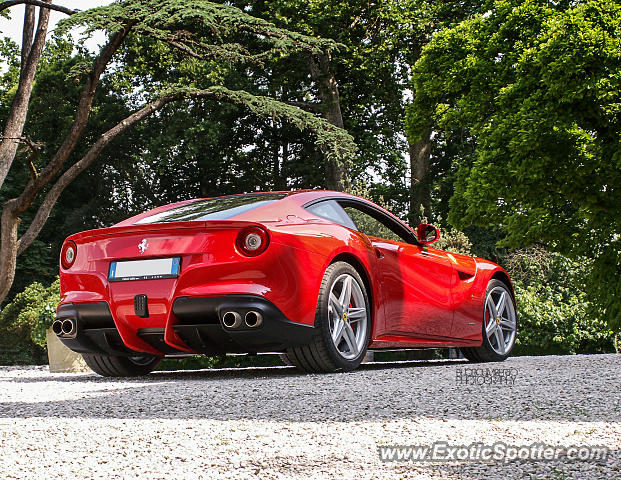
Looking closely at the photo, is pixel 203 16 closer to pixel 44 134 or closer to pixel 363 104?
pixel 363 104

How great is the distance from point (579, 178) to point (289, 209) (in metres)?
14.3

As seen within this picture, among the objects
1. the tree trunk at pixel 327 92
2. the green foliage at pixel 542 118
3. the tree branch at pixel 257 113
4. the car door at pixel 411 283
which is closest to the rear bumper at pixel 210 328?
the car door at pixel 411 283

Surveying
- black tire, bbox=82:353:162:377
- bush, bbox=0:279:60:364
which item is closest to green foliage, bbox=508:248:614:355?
bush, bbox=0:279:60:364

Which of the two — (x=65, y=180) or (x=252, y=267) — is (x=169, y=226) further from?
(x=65, y=180)

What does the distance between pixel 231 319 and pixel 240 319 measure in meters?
0.06

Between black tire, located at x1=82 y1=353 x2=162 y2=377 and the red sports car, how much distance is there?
0.01m

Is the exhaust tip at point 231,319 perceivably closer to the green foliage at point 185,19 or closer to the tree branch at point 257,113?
the green foliage at point 185,19

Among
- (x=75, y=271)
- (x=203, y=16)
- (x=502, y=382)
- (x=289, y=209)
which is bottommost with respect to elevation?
(x=502, y=382)

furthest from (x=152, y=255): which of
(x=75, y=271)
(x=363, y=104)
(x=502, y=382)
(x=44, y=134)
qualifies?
(x=44, y=134)

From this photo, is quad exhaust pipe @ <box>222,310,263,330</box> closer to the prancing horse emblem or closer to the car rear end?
the car rear end

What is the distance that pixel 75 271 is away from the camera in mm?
5809

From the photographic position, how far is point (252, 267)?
528 centimetres

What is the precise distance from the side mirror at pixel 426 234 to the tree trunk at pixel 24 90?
1153 centimetres

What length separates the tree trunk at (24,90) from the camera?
16.3 metres
